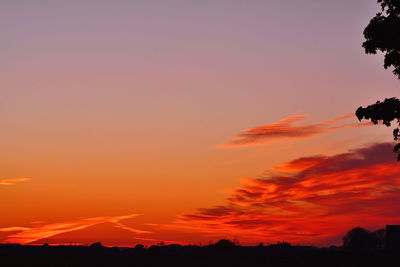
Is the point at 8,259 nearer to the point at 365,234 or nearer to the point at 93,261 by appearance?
the point at 93,261

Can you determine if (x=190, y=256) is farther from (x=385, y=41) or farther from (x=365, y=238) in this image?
(x=365, y=238)

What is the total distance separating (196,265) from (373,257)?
1703 centimetres

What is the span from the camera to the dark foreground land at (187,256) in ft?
159

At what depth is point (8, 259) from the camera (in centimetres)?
5056

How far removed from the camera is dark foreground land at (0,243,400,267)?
4847 centimetres

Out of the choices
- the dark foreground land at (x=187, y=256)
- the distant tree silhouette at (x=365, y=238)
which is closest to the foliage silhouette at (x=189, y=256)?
the dark foreground land at (x=187, y=256)

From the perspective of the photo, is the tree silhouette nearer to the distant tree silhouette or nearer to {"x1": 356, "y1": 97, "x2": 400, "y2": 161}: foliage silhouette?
{"x1": 356, "y1": 97, "x2": 400, "y2": 161}: foliage silhouette

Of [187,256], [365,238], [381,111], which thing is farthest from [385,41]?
[365,238]

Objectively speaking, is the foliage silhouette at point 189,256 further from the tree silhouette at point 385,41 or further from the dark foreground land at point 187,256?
the tree silhouette at point 385,41

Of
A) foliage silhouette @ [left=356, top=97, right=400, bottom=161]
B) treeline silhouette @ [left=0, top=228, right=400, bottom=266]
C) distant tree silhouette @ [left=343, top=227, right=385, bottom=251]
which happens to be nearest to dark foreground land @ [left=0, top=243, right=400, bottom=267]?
treeline silhouette @ [left=0, top=228, right=400, bottom=266]

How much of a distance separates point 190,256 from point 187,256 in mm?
295

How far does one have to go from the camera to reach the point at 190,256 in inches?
2174

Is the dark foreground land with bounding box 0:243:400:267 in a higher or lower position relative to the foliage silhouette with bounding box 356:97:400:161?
lower

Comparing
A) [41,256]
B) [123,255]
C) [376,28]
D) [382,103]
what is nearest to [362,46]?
[376,28]
